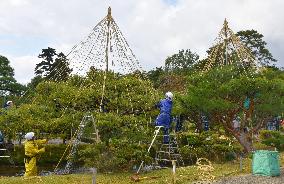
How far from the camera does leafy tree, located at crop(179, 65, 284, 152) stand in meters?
13.7

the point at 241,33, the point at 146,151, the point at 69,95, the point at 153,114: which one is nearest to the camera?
the point at 146,151

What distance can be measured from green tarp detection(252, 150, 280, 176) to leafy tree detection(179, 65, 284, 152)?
2850mm

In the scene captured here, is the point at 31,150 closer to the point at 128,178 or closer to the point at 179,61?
the point at 128,178

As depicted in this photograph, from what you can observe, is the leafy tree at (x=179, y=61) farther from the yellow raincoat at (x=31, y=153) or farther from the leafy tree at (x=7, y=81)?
the yellow raincoat at (x=31, y=153)

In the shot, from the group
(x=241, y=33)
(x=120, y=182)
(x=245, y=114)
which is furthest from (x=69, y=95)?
(x=241, y=33)

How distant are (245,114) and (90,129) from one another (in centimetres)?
622

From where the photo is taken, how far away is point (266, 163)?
1112 cm

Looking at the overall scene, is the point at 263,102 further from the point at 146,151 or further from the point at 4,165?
the point at 4,165

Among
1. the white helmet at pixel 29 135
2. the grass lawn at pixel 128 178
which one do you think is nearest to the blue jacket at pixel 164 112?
the grass lawn at pixel 128 178

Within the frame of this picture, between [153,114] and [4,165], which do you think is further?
[4,165]

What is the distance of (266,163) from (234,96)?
12.8 feet

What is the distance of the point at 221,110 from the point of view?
14.5 metres

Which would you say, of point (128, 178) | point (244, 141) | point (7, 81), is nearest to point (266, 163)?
point (128, 178)

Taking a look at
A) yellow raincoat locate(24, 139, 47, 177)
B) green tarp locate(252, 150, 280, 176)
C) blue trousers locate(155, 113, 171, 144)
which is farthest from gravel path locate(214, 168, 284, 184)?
yellow raincoat locate(24, 139, 47, 177)
